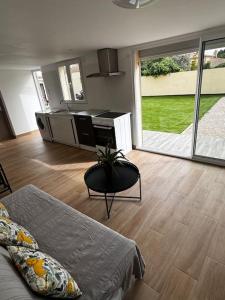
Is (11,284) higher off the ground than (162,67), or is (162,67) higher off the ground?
(162,67)

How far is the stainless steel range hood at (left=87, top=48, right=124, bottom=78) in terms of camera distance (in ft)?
11.4

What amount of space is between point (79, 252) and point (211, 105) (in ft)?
10.5

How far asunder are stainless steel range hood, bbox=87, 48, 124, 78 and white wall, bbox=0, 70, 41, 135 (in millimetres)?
3731

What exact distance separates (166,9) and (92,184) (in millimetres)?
2027

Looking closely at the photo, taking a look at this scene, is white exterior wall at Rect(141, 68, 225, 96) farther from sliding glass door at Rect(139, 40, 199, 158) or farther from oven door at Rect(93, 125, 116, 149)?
oven door at Rect(93, 125, 116, 149)

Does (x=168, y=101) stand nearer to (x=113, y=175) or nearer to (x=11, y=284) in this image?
Result: (x=113, y=175)

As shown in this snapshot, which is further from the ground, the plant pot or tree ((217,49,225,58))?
tree ((217,49,225,58))

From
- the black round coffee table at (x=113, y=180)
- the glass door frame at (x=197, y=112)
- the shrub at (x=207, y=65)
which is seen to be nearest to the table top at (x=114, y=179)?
the black round coffee table at (x=113, y=180)

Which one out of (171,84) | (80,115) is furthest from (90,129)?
(171,84)

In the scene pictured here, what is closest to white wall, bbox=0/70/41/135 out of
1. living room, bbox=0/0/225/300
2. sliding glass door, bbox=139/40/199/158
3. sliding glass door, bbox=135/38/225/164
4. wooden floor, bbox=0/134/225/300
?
living room, bbox=0/0/225/300

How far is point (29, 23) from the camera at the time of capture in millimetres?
1755

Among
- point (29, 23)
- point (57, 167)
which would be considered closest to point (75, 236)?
point (29, 23)

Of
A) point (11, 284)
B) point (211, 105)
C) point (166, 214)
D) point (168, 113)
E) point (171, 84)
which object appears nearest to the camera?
point (11, 284)

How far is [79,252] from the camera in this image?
1342mm
